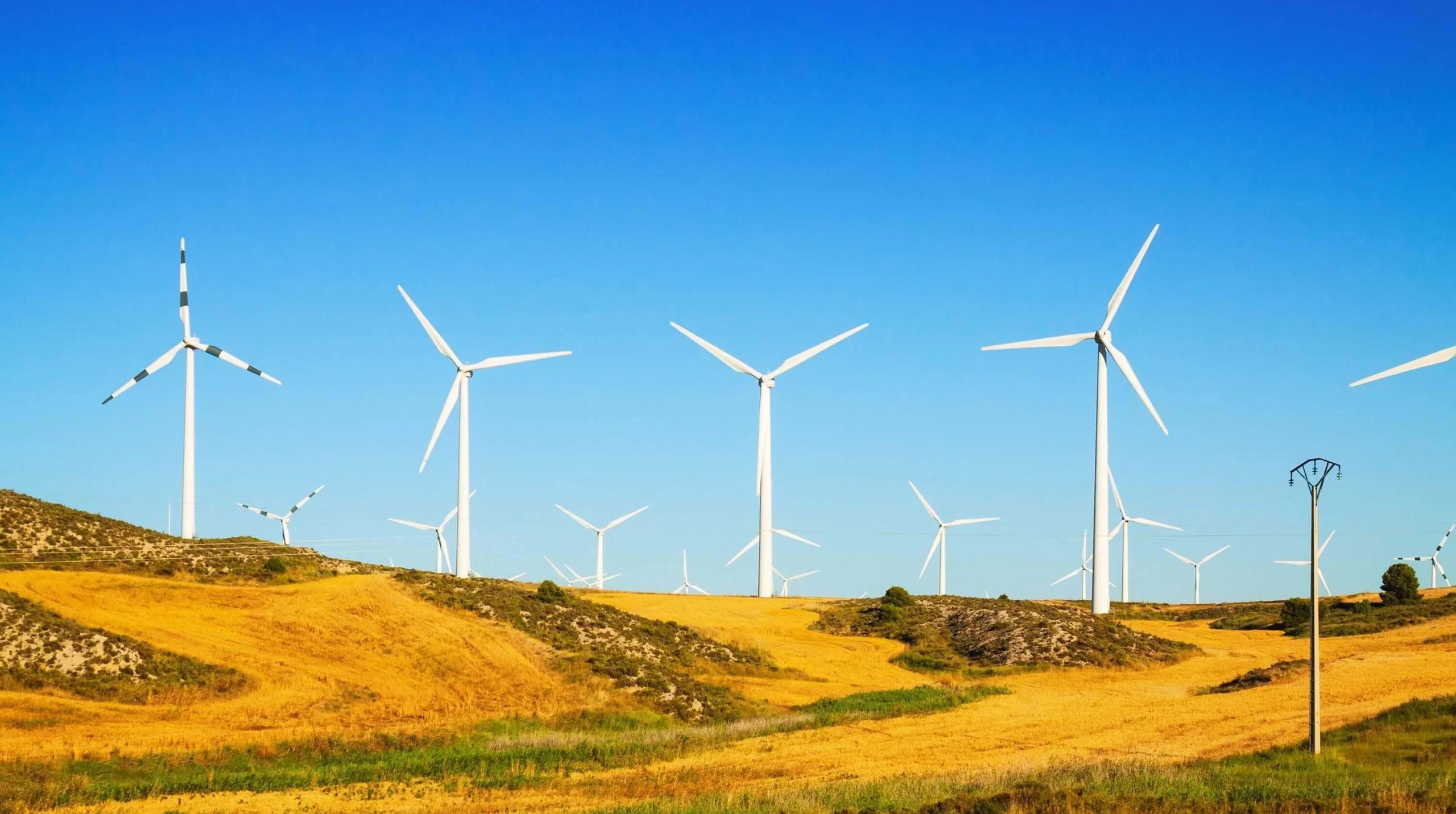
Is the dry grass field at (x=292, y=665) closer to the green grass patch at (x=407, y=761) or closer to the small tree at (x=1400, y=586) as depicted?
the green grass patch at (x=407, y=761)

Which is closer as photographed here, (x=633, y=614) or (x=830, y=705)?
(x=830, y=705)

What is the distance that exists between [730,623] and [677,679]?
77.6 feet

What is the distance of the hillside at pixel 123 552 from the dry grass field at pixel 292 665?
235cm

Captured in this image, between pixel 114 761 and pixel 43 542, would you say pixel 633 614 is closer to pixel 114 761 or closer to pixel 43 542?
pixel 43 542

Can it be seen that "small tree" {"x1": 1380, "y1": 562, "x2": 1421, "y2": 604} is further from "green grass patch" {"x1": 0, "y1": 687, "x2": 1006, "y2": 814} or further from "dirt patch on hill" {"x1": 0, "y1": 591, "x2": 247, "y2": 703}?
"dirt patch on hill" {"x1": 0, "y1": 591, "x2": 247, "y2": 703}

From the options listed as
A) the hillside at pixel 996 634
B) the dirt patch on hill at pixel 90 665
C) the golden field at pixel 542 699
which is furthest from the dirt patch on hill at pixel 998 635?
the dirt patch on hill at pixel 90 665

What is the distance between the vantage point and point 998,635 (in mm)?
78750

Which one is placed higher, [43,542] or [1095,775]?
[43,542]

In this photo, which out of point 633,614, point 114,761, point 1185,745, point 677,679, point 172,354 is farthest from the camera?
point 172,354

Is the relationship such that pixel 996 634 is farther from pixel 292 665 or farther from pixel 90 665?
pixel 90 665

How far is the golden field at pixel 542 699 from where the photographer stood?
37.1 meters

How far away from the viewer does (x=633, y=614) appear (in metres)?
75.6

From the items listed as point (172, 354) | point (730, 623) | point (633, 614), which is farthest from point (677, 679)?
point (172, 354)

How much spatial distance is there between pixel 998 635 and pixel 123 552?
164 feet
